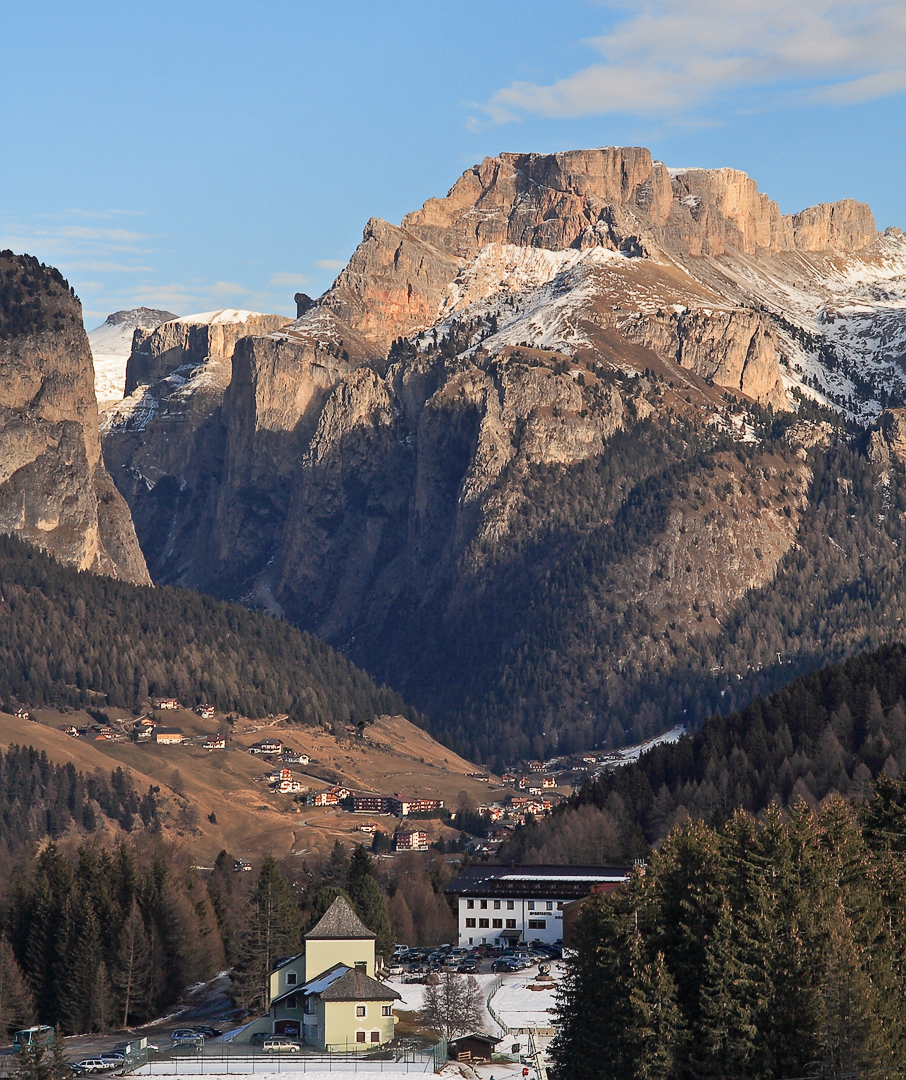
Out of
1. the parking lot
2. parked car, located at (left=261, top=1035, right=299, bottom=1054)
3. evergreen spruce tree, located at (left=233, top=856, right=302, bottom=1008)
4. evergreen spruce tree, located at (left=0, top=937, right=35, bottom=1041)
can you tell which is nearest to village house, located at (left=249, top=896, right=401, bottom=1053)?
parked car, located at (left=261, top=1035, right=299, bottom=1054)

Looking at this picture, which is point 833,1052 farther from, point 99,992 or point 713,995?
point 99,992

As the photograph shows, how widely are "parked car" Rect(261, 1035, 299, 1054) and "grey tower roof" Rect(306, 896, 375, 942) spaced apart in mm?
9948

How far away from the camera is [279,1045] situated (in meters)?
137

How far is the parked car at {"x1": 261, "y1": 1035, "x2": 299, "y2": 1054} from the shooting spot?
13566cm

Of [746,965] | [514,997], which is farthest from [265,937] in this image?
[746,965]

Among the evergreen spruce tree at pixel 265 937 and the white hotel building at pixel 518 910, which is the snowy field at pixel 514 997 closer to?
the evergreen spruce tree at pixel 265 937

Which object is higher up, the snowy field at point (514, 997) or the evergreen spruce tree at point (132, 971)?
the evergreen spruce tree at point (132, 971)

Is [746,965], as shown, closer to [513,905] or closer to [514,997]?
[514,997]

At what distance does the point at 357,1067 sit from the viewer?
130 metres

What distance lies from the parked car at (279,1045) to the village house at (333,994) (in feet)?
4.69

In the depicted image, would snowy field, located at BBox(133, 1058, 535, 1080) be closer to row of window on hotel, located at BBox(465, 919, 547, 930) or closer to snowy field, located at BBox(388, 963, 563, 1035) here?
snowy field, located at BBox(388, 963, 563, 1035)

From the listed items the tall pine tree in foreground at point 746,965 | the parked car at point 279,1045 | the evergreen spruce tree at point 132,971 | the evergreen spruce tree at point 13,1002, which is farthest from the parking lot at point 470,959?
the tall pine tree in foreground at point 746,965

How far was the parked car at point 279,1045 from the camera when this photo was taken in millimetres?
135663

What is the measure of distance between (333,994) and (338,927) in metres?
10.8
